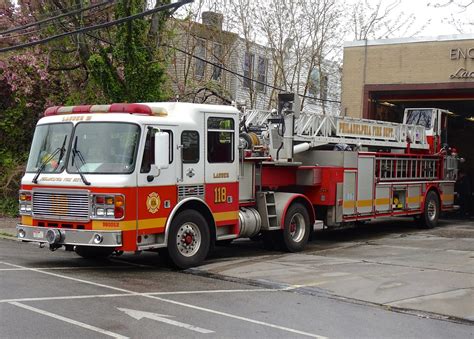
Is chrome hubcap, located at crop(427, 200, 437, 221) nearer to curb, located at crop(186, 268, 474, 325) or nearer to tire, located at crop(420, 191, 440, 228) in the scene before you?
tire, located at crop(420, 191, 440, 228)

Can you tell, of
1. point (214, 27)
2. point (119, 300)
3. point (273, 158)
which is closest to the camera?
point (119, 300)

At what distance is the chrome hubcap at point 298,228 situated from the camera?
13414 mm

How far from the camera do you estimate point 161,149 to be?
33.2 ft

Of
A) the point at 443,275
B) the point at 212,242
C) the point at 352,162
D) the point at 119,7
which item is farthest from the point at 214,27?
the point at 443,275

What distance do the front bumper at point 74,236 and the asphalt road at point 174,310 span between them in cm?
52

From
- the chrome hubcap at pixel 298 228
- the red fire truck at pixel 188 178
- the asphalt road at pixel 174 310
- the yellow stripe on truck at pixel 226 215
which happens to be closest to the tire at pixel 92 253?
the red fire truck at pixel 188 178

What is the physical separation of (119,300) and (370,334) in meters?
3.19

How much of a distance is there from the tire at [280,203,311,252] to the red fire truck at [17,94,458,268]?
0.02m

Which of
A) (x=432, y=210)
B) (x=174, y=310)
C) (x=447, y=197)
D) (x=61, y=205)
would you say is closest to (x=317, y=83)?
(x=447, y=197)

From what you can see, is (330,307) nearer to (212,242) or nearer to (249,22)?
(212,242)

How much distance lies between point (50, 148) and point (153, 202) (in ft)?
6.67

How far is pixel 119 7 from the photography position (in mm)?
16953

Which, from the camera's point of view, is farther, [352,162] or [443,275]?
[352,162]

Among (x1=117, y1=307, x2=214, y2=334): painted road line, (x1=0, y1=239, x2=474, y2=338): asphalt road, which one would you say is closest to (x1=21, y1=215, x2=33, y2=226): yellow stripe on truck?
(x1=0, y1=239, x2=474, y2=338): asphalt road
